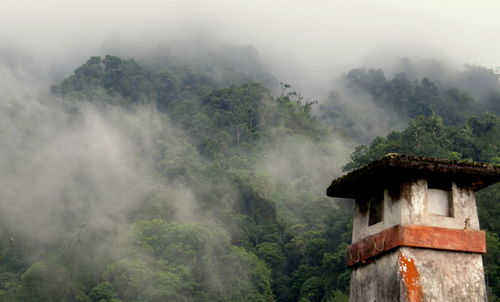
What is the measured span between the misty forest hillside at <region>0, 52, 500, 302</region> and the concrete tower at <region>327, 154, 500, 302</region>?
73.2 ft

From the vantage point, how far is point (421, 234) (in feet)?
22.6

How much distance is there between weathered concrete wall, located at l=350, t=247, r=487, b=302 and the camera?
6699 mm

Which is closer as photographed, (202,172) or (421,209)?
(421,209)

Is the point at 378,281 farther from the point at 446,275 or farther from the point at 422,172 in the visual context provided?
the point at 422,172

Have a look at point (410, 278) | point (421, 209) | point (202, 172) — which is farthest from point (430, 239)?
point (202, 172)

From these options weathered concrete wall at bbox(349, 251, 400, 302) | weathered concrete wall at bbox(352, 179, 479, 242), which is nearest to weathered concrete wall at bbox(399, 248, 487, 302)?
weathered concrete wall at bbox(349, 251, 400, 302)

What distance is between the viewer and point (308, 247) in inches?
1818

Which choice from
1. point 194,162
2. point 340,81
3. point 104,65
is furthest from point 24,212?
point 340,81

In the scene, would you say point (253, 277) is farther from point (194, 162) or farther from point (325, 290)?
point (194, 162)

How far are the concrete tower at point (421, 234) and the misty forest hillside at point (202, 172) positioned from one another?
878 inches

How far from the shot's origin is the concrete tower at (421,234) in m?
6.80

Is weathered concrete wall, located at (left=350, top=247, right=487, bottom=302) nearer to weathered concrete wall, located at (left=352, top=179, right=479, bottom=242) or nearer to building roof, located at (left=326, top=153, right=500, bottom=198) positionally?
weathered concrete wall, located at (left=352, top=179, right=479, bottom=242)

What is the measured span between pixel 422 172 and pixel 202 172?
5231 cm

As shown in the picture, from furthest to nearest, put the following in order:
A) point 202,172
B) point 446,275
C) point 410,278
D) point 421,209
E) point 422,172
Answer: point 202,172 → point 422,172 → point 421,209 → point 446,275 → point 410,278
